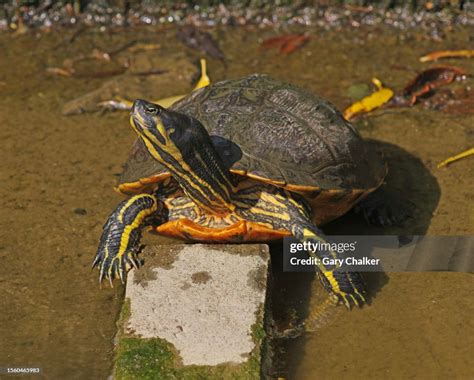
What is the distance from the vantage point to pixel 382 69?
7781 mm

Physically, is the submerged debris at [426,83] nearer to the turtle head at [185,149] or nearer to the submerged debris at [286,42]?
the submerged debris at [286,42]

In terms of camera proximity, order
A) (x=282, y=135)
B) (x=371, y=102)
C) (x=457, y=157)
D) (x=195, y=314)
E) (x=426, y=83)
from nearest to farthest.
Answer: (x=195, y=314) < (x=282, y=135) < (x=457, y=157) < (x=371, y=102) < (x=426, y=83)

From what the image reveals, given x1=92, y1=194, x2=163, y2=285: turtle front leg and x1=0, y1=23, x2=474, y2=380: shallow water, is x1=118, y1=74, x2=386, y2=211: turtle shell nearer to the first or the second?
x1=92, y1=194, x2=163, y2=285: turtle front leg

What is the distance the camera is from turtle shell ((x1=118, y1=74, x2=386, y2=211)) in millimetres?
5238

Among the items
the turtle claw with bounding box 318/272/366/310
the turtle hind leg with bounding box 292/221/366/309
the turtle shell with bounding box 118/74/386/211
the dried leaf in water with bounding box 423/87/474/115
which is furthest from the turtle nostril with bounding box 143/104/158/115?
the dried leaf in water with bounding box 423/87/474/115

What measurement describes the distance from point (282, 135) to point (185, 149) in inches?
26.4

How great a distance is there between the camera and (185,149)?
5027 mm

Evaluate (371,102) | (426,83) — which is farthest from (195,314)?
(426,83)

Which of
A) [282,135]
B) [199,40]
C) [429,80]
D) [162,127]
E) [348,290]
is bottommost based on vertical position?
[199,40]

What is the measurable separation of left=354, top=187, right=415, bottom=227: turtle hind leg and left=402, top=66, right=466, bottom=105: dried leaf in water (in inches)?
56.3

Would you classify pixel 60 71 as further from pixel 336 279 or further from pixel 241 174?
pixel 336 279

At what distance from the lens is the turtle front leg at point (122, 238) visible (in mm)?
5223

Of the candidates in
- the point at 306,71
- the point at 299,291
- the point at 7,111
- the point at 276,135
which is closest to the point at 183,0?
the point at 306,71

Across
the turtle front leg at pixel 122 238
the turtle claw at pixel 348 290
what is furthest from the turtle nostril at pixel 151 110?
the turtle claw at pixel 348 290
